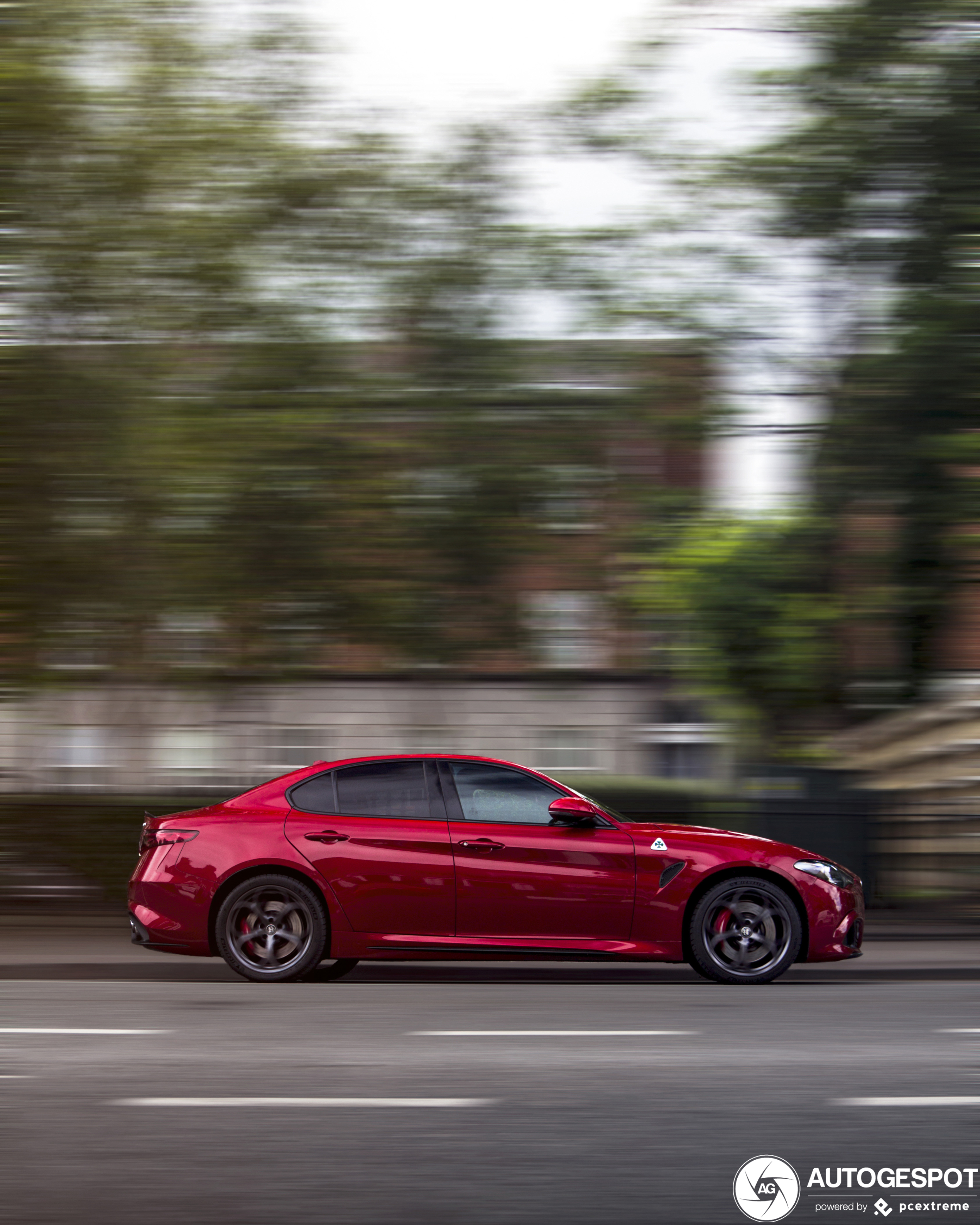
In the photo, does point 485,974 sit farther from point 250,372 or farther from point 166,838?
point 250,372

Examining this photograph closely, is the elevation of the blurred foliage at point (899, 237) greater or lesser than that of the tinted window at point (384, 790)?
greater

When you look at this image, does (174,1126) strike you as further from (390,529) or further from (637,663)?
(637,663)

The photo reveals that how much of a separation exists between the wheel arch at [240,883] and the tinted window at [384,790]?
0.49 m

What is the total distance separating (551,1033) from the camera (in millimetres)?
7848

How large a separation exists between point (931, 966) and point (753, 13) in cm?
885

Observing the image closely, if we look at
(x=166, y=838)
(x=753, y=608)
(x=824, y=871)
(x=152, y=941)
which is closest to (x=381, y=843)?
(x=166, y=838)

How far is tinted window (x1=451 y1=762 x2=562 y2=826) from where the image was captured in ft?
31.3

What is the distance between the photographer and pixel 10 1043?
766 cm

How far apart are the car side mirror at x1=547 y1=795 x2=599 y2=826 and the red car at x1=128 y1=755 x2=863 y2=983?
0.01 meters

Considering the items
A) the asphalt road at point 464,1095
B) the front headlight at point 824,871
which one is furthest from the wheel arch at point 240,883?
the front headlight at point 824,871

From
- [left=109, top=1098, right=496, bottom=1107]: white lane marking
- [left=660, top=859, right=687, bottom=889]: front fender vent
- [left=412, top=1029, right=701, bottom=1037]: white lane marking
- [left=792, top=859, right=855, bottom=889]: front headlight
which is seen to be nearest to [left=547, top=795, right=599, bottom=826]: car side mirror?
[left=660, top=859, right=687, bottom=889]: front fender vent

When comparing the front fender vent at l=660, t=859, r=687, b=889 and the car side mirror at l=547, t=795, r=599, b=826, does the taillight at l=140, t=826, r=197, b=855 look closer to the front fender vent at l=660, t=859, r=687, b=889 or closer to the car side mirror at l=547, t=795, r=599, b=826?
the car side mirror at l=547, t=795, r=599, b=826

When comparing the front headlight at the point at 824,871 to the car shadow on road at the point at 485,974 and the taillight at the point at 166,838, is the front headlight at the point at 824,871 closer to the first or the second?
the car shadow on road at the point at 485,974

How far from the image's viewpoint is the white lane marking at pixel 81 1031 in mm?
7977
